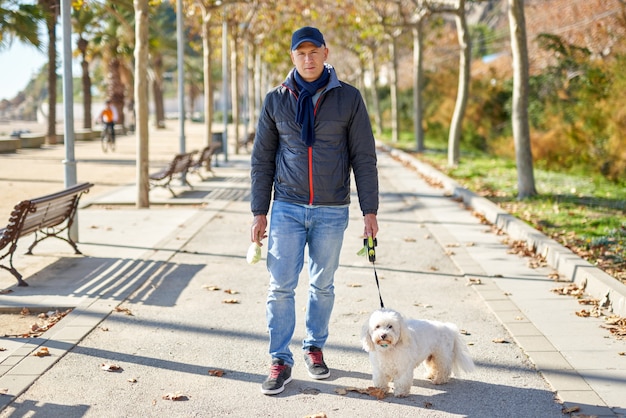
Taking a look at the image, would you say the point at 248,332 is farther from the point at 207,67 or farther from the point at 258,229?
the point at 207,67

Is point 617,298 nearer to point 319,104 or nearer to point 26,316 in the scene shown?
point 319,104

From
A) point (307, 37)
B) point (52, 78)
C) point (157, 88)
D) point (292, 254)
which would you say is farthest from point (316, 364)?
point (157, 88)

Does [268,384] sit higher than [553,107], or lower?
lower

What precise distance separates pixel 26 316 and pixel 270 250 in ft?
9.40

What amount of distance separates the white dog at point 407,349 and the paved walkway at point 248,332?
0.39 ft

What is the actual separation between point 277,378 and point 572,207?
9.25 meters

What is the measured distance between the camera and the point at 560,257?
30.1ft

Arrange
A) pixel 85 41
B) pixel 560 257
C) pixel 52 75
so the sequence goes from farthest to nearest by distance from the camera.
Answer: pixel 85 41, pixel 52 75, pixel 560 257

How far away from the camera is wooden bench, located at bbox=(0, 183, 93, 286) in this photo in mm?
8211

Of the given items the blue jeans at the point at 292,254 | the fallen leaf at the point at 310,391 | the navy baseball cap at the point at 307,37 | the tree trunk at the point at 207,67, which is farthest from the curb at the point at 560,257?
the tree trunk at the point at 207,67

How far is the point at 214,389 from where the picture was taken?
5.36m

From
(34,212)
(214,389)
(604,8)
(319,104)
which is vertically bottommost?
(214,389)

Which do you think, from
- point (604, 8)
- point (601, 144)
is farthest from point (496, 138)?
point (601, 144)

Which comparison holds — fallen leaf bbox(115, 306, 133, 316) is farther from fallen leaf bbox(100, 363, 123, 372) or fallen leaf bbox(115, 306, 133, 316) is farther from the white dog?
the white dog
